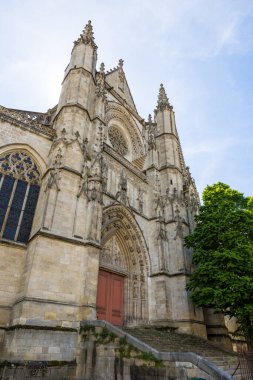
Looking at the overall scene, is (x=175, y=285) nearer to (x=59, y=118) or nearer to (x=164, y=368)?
(x=164, y=368)

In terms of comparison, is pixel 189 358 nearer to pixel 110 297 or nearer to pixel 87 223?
pixel 87 223

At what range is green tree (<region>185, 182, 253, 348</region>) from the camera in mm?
9406

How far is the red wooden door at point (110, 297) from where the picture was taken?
35.6 ft

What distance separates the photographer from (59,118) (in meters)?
12.4

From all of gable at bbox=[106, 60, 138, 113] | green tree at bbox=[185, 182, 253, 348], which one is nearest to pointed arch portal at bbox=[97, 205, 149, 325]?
green tree at bbox=[185, 182, 253, 348]

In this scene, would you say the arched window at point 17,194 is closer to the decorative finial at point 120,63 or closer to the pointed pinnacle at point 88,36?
the pointed pinnacle at point 88,36

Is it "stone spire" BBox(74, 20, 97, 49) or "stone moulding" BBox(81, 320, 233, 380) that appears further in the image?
"stone spire" BBox(74, 20, 97, 49)

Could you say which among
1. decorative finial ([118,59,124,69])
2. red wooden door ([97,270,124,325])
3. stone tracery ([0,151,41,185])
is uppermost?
decorative finial ([118,59,124,69])

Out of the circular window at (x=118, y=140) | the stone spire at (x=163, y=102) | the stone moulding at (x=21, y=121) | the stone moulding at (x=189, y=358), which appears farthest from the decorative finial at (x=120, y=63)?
the stone moulding at (x=189, y=358)

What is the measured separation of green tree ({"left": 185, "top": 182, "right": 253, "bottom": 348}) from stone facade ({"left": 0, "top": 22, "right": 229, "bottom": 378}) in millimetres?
1815

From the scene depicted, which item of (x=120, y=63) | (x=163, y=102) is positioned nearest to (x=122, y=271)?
(x=163, y=102)

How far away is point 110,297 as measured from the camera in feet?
37.4

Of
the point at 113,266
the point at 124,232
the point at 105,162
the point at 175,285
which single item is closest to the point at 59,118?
the point at 105,162

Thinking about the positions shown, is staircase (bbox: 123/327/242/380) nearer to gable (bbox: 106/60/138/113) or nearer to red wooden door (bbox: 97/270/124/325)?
red wooden door (bbox: 97/270/124/325)
